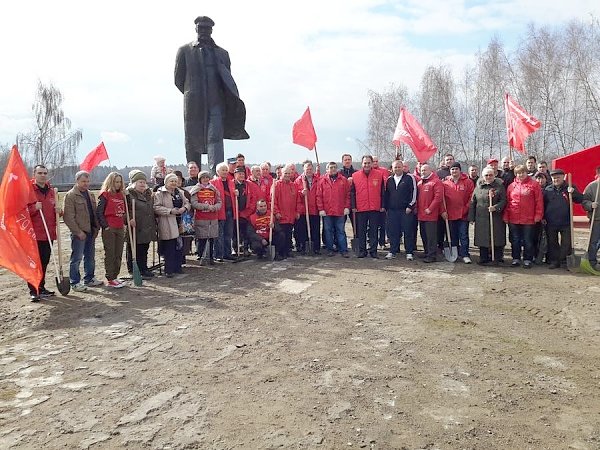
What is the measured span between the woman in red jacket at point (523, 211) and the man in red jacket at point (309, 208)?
344cm

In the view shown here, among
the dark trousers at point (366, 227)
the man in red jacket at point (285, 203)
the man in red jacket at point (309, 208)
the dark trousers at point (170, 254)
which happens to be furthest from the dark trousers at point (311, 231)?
the dark trousers at point (170, 254)

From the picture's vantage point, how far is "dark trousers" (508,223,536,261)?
26.5ft

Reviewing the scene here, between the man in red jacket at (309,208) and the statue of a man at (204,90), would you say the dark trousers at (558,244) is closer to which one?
the man in red jacket at (309,208)

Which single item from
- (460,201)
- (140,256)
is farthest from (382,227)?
(140,256)

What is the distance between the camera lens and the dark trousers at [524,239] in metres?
8.06

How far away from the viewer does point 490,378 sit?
3736mm

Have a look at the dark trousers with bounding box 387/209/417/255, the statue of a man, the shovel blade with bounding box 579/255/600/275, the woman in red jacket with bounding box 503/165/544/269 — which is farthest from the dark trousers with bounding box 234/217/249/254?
the shovel blade with bounding box 579/255/600/275

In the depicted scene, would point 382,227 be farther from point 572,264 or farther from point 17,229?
point 17,229

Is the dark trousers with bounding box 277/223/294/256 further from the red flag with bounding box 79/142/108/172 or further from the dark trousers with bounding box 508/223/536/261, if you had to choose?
the red flag with bounding box 79/142/108/172

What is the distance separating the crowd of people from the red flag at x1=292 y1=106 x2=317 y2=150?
A: 102 centimetres

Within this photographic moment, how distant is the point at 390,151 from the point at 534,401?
31101 millimetres

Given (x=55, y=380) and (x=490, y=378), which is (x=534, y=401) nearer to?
(x=490, y=378)

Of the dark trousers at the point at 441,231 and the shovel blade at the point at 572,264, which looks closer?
the shovel blade at the point at 572,264

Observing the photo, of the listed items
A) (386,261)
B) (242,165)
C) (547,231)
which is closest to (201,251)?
(242,165)
